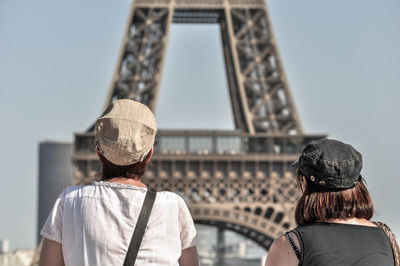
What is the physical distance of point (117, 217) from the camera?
5141 mm

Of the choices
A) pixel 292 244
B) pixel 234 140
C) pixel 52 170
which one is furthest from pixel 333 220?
pixel 52 170

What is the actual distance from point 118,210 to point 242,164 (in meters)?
31.7

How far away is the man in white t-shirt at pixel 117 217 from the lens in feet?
16.8

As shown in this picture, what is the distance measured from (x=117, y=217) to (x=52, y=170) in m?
131

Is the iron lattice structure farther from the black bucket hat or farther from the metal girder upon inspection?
the black bucket hat

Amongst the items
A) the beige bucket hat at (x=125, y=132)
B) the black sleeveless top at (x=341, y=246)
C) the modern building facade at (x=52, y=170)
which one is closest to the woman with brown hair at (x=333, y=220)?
the black sleeveless top at (x=341, y=246)

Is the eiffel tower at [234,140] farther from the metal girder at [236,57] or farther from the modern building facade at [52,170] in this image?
the modern building facade at [52,170]

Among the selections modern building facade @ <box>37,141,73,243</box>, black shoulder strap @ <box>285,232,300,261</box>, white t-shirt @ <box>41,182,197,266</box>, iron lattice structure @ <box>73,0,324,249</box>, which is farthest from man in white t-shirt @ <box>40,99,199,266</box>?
modern building facade @ <box>37,141,73,243</box>

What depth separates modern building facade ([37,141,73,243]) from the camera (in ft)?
437

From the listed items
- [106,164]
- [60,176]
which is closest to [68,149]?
[60,176]

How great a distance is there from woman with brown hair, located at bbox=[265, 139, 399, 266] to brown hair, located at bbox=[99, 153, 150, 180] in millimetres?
915

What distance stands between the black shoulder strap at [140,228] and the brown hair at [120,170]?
0.68 ft

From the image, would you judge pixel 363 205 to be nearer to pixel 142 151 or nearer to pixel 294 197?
pixel 142 151

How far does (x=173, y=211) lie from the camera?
5230mm
